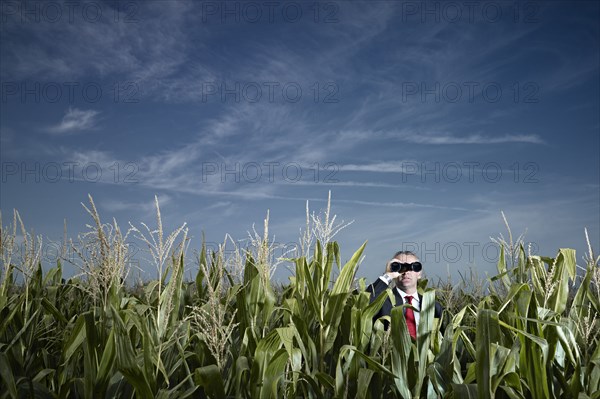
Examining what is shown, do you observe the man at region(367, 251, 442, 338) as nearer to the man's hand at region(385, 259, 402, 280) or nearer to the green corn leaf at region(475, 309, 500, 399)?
the man's hand at region(385, 259, 402, 280)

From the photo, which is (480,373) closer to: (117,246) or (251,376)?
(251,376)

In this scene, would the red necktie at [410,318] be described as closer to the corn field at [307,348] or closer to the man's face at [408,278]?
the man's face at [408,278]

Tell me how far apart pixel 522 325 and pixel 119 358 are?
273 centimetres

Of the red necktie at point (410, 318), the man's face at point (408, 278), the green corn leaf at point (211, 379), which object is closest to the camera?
the green corn leaf at point (211, 379)

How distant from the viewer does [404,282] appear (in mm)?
5328

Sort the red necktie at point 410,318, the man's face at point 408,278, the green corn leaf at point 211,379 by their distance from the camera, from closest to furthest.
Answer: the green corn leaf at point 211,379 → the red necktie at point 410,318 → the man's face at point 408,278

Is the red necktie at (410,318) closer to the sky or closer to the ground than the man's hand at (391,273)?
closer to the ground

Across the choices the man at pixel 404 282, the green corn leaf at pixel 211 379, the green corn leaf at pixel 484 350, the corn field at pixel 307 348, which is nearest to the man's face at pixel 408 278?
the man at pixel 404 282

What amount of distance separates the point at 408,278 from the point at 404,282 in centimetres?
6

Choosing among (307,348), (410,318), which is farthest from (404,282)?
(307,348)

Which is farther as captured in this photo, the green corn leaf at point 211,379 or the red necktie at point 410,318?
the red necktie at point 410,318

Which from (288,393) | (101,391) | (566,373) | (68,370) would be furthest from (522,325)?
(68,370)

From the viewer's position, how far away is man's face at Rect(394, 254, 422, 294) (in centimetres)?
530

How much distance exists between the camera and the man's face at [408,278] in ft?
17.4
